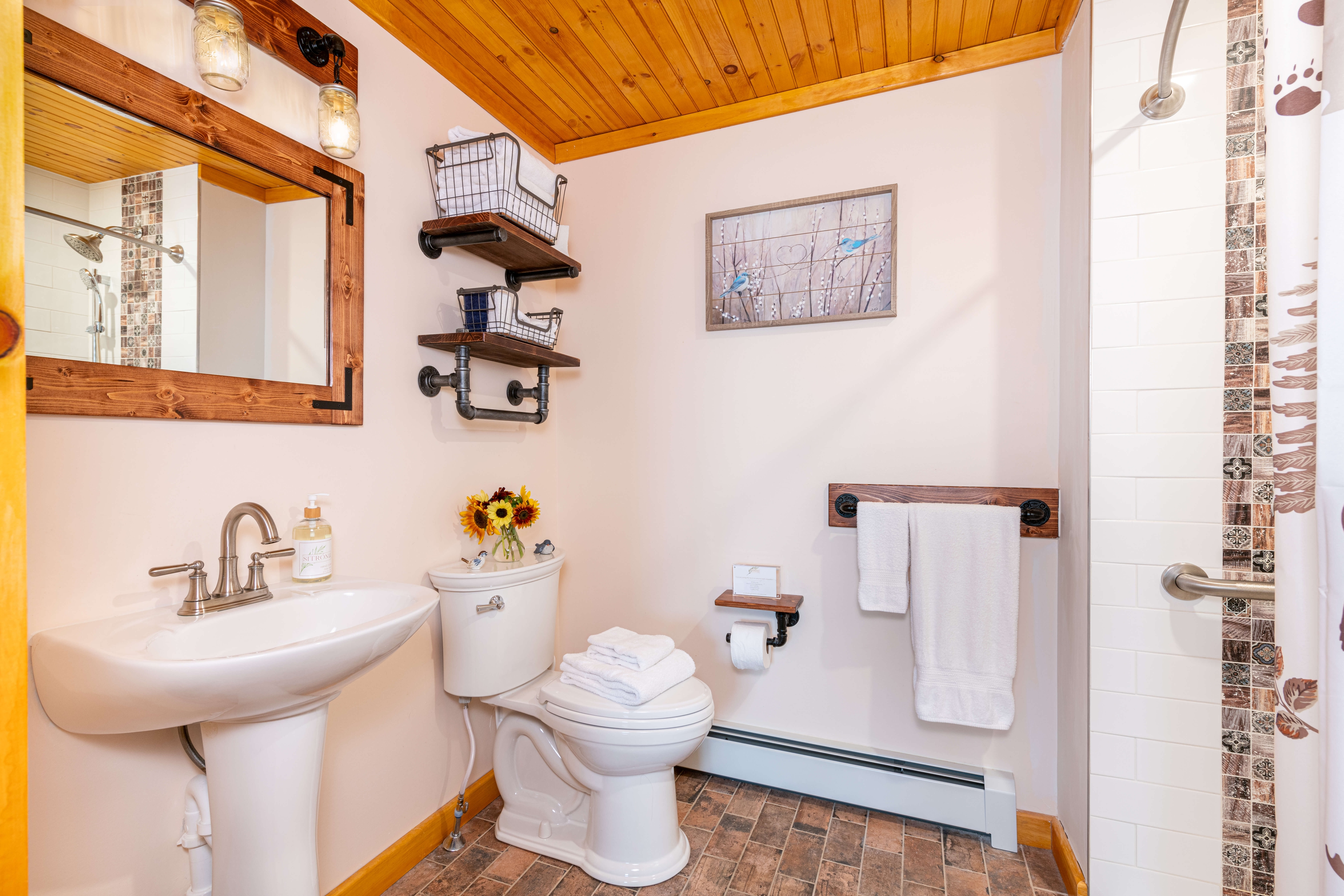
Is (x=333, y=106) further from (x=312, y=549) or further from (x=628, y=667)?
(x=628, y=667)

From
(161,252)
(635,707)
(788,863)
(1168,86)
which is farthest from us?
(788,863)

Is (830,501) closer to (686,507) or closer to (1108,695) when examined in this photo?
(686,507)

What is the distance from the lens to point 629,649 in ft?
5.46

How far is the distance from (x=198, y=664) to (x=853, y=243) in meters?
1.92

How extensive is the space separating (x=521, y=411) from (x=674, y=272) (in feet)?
2.44

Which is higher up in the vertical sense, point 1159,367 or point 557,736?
point 1159,367

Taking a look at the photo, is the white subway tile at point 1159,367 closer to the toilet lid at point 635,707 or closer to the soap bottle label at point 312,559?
the toilet lid at point 635,707

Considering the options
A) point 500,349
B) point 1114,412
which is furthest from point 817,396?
point 500,349

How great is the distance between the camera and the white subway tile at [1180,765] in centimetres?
135

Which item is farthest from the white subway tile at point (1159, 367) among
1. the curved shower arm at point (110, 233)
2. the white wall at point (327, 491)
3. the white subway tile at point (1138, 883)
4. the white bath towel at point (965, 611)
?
the curved shower arm at point (110, 233)

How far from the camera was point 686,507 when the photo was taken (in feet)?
7.12

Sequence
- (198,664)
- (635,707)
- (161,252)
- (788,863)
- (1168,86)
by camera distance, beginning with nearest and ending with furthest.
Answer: (198,664)
(161,252)
(1168,86)
(635,707)
(788,863)

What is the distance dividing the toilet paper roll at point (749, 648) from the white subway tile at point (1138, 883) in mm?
920

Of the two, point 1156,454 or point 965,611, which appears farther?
point 965,611
